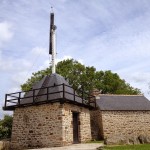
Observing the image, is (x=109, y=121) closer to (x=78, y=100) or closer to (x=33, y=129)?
(x=78, y=100)

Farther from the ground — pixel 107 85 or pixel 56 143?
pixel 107 85

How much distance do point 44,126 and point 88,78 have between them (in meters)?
19.2

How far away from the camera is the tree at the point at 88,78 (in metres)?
33.9

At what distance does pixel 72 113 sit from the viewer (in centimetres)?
1759

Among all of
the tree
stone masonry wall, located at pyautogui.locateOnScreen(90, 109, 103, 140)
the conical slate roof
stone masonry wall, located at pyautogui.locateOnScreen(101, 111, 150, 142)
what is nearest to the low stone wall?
the conical slate roof

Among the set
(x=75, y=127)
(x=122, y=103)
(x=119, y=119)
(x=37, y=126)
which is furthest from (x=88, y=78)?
(x=37, y=126)

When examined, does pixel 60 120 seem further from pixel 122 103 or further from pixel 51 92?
pixel 122 103

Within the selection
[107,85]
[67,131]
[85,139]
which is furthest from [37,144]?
[107,85]

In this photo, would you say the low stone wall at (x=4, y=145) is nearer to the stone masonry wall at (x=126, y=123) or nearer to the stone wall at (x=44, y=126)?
the stone wall at (x=44, y=126)

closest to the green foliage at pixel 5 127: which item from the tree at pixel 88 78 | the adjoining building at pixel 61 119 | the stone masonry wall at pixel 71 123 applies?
the tree at pixel 88 78

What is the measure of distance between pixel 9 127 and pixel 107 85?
15104 millimetres

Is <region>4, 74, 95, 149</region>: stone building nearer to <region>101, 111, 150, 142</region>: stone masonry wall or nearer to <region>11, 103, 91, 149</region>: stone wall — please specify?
<region>11, 103, 91, 149</region>: stone wall

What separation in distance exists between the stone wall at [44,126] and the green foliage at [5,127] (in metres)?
9.28

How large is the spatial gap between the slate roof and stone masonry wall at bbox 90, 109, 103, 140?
937 millimetres
